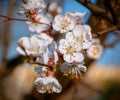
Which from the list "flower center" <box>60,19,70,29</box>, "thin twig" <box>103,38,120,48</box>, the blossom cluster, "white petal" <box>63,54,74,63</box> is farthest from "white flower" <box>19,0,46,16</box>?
"thin twig" <box>103,38,120,48</box>

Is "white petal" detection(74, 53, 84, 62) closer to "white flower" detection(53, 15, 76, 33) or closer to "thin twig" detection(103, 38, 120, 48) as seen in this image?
"white flower" detection(53, 15, 76, 33)

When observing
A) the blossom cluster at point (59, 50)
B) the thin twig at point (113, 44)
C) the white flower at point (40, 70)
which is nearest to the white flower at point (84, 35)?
the blossom cluster at point (59, 50)

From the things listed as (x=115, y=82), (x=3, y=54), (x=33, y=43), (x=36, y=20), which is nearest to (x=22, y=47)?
(x=33, y=43)

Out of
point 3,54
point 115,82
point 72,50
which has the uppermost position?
point 72,50

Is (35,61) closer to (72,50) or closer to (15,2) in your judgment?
(72,50)

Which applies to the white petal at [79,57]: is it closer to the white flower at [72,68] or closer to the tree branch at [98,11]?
the white flower at [72,68]

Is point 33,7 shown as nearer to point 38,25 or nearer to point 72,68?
point 38,25
